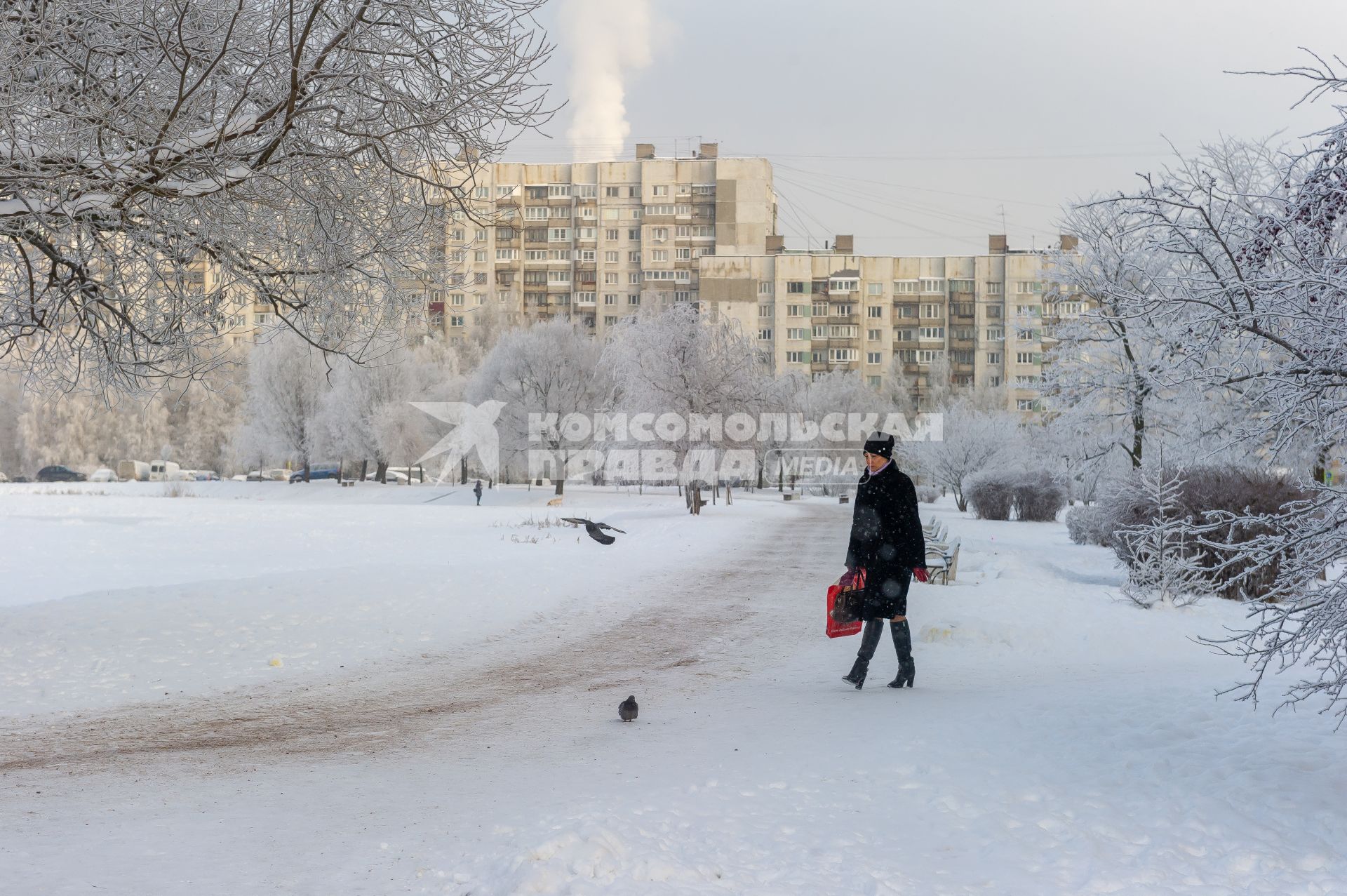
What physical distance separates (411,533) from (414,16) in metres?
24.0

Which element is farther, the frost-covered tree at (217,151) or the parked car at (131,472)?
the parked car at (131,472)

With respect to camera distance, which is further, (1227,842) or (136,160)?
(136,160)

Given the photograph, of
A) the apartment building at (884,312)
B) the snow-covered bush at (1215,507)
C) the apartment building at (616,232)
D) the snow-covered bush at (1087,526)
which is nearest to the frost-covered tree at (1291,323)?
the snow-covered bush at (1215,507)

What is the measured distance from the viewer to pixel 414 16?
340 inches

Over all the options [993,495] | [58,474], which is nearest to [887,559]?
[993,495]

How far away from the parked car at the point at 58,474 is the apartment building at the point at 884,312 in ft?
183

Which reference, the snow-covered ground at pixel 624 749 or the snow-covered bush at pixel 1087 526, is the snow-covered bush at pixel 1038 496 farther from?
the snow-covered ground at pixel 624 749

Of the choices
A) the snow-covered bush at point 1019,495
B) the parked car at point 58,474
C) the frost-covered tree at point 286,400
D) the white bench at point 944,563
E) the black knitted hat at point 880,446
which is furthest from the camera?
the parked car at point 58,474

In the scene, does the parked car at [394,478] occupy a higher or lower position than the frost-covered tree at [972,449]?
lower

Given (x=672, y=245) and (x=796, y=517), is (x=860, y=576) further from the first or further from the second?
(x=672, y=245)

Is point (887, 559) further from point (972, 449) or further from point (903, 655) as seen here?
point (972, 449)

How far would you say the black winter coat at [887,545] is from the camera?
862 cm

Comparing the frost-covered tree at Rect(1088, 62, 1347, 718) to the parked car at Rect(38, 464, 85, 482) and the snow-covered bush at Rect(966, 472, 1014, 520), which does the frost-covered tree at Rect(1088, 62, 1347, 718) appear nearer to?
the snow-covered bush at Rect(966, 472, 1014, 520)

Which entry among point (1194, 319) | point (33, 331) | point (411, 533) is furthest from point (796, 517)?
point (1194, 319)
